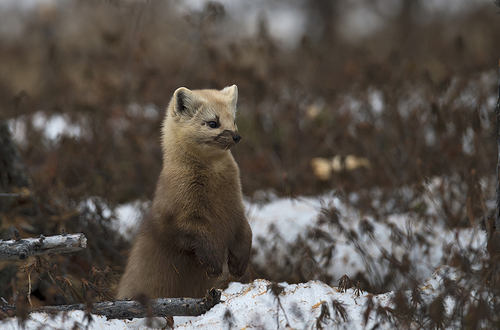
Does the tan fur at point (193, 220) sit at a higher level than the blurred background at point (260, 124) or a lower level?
lower

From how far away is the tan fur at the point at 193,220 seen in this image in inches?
119

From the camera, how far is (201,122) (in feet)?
11.1

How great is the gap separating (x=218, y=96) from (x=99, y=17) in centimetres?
1101

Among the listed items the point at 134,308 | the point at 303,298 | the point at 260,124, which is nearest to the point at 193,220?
→ the point at 134,308

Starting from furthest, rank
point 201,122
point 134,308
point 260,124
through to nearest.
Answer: point 260,124 < point 201,122 < point 134,308

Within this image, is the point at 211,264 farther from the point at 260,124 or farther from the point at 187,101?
the point at 260,124

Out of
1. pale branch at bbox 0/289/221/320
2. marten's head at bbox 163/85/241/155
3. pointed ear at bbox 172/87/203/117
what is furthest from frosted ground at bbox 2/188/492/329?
pointed ear at bbox 172/87/203/117

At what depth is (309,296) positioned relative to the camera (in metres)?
2.80

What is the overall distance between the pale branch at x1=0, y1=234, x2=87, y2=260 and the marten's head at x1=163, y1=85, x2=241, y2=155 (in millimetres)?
1040

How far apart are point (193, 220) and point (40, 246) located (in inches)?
37.3

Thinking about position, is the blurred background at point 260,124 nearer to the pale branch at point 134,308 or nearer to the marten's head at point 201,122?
the pale branch at point 134,308

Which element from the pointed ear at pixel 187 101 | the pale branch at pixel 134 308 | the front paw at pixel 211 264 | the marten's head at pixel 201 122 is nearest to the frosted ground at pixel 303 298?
the pale branch at pixel 134 308

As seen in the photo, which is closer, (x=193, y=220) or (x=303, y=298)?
(x=303, y=298)

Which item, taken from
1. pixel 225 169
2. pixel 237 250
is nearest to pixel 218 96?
pixel 225 169
